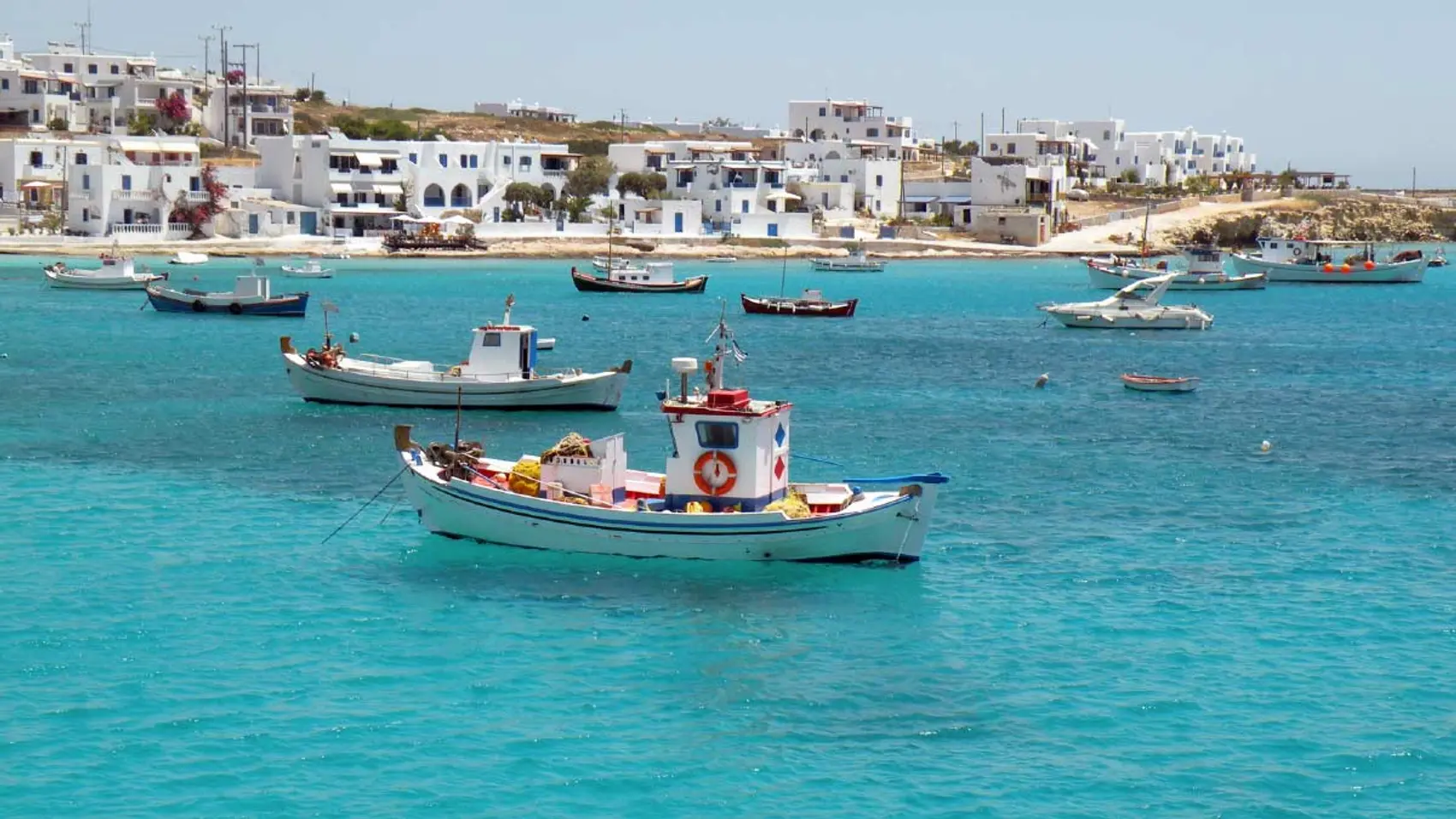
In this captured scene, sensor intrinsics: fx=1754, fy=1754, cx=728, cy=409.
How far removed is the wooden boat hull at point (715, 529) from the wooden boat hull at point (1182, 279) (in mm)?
69872

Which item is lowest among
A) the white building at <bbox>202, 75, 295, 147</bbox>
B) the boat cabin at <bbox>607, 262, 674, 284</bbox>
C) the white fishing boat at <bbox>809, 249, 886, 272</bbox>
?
the boat cabin at <bbox>607, 262, 674, 284</bbox>

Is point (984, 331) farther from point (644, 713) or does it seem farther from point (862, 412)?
point (644, 713)

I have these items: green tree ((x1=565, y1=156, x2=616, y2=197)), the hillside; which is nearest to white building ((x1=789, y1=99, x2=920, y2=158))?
the hillside

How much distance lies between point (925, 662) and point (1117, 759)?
3688 mm

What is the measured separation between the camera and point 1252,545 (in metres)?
29.1

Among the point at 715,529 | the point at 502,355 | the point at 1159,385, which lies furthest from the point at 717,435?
the point at 1159,385

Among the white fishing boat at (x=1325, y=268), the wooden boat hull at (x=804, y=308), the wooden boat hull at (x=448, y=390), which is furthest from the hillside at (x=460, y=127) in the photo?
the wooden boat hull at (x=448, y=390)

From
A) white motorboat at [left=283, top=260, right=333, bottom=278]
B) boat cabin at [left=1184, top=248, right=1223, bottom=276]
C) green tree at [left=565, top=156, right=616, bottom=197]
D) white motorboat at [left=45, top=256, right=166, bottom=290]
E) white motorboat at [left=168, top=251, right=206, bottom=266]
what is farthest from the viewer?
green tree at [left=565, top=156, right=616, bottom=197]

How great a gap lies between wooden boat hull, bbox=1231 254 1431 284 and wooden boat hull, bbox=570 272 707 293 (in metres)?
40.3

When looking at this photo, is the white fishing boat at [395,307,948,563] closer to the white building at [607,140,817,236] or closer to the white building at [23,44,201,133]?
the white building at [607,140,817,236]

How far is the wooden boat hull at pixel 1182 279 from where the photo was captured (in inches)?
3839

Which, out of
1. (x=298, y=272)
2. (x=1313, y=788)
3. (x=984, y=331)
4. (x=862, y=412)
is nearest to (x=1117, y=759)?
(x=1313, y=788)

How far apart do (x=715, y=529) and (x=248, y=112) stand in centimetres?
13286

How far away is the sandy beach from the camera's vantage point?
113m
